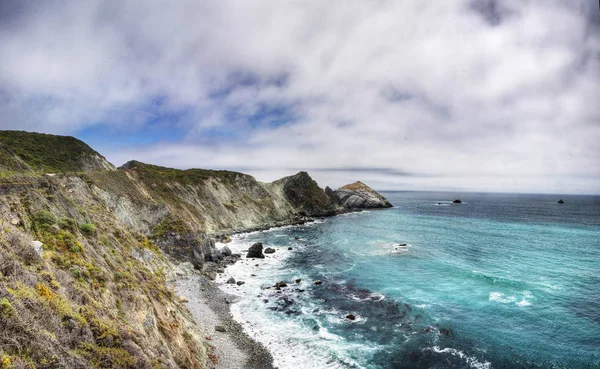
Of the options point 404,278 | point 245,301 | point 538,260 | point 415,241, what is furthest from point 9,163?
point 538,260

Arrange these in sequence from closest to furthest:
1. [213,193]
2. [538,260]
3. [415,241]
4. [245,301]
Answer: [245,301] < [538,260] < [415,241] < [213,193]

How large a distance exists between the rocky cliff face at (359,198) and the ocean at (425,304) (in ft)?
324

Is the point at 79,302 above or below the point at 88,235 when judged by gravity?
below

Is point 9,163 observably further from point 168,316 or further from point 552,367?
point 552,367

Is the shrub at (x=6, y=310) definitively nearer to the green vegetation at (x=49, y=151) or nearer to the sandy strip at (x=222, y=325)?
the sandy strip at (x=222, y=325)

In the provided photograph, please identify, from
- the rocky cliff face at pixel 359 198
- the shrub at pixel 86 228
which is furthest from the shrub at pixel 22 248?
the rocky cliff face at pixel 359 198

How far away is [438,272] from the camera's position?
5003cm

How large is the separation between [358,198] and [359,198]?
69cm

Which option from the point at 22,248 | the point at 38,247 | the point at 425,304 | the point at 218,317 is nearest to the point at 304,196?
the point at 425,304

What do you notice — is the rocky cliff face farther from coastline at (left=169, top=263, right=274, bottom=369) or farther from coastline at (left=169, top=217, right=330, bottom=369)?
coastline at (left=169, top=263, right=274, bottom=369)

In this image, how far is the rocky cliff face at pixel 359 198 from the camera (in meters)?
170

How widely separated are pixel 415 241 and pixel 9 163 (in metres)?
87.0

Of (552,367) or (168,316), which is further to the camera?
(552,367)

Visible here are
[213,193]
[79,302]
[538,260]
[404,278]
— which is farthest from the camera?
[213,193]
